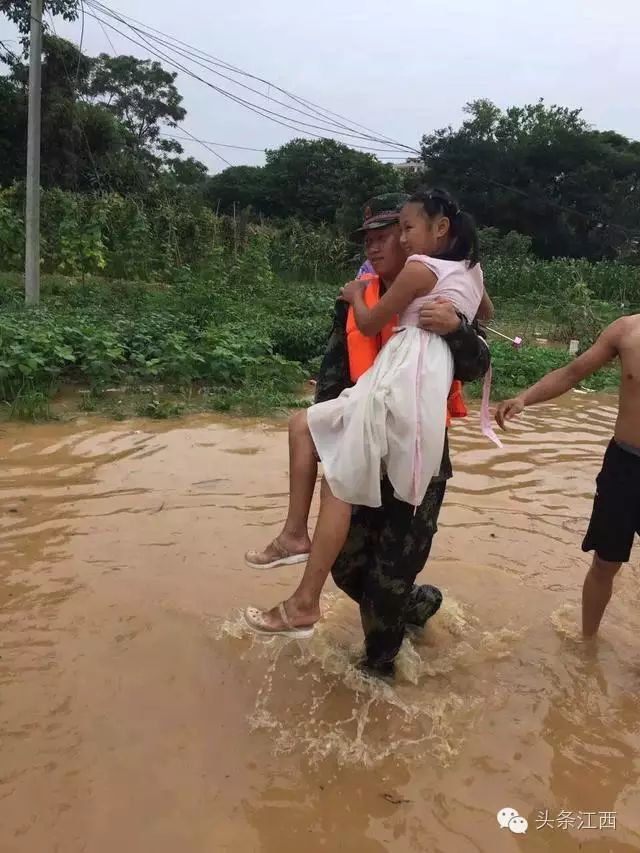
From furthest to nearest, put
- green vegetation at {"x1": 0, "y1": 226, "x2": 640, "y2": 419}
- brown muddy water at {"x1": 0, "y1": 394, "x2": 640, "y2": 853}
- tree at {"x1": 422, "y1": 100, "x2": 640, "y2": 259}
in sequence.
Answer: tree at {"x1": 422, "y1": 100, "x2": 640, "y2": 259}
green vegetation at {"x1": 0, "y1": 226, "x2": 640, "y2": 419}
brown muddy water at {"x1": 0, "y1": 394, "x2": 640, "y2": 853}

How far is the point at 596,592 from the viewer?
3.11 m

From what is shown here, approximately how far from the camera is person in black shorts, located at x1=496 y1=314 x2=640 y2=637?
2.85 m

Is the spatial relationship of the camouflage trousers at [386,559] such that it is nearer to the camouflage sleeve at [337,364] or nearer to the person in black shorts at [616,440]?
the camouflage sleeve at [337,364]

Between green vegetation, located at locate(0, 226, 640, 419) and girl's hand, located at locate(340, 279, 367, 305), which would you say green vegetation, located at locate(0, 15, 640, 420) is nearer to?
green vegetation, located at locate(0, 226, 640, 419)

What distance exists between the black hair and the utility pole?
9.02 m

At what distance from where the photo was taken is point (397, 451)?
2.26 metres

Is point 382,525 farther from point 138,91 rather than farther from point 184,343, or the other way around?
point 138,91

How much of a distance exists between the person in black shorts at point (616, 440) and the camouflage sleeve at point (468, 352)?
419 mm

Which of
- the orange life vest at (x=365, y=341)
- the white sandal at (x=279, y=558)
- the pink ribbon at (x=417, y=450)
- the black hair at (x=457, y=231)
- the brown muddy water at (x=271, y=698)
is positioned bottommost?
the brown muddy water at (x=271, y=698)

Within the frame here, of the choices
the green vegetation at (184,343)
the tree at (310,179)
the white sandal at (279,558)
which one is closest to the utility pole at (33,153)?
the green vegetation at (184,343)

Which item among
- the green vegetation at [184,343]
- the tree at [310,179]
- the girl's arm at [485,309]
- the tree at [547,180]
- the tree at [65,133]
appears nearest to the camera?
the girl's arm at [485,309]

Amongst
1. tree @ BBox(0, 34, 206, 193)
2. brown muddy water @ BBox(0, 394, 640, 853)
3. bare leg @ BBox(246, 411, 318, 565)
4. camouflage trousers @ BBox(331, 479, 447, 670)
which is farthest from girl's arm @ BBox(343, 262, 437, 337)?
tree @ BBox(0, 34, 206, 193)

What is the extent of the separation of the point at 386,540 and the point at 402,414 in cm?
53

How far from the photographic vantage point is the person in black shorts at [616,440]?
2.85 m
